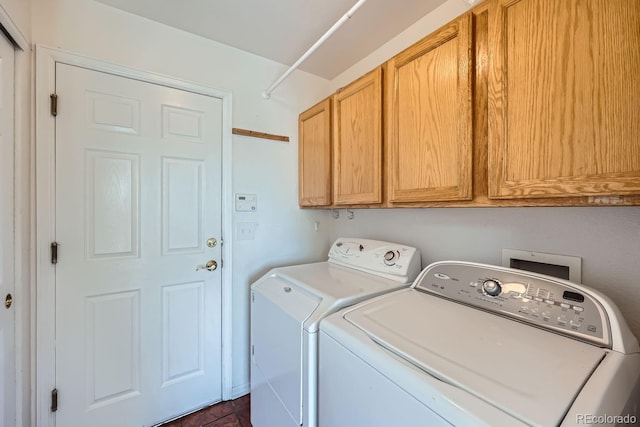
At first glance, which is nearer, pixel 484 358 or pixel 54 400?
pixel 484 358

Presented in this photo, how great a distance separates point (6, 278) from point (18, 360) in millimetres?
419

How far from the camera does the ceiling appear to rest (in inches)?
56.1

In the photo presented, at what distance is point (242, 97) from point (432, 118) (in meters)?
1.38

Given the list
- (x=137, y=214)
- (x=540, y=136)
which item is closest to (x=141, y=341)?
(x=137, y=214)

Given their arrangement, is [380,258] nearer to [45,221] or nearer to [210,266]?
[210,266]

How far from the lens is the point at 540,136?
0.82 m

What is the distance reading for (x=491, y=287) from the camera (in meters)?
1.01

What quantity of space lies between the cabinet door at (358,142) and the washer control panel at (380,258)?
1.03 feet

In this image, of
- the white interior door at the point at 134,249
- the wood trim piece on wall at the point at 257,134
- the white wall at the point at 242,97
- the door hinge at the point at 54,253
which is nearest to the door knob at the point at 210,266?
the white interior door at the point at 134,249

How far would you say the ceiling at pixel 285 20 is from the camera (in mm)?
1424

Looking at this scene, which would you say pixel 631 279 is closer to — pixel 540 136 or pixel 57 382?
pixel 540 136

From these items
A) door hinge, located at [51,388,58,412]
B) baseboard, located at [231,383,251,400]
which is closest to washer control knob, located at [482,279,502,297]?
baseboard, located at [231,383,251,400]

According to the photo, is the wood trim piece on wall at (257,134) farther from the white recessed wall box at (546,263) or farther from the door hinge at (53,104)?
the white recessed wall box at (546,263)

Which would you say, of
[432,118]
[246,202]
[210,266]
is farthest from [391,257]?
[210,266]
